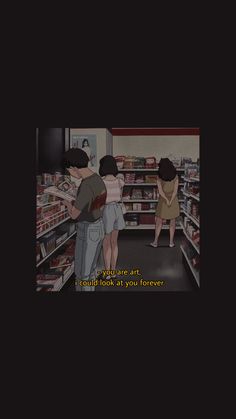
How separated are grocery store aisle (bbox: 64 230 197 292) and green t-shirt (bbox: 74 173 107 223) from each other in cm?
43

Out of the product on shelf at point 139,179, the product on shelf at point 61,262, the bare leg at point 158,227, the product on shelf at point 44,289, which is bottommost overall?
the product on shelf at point 44,289

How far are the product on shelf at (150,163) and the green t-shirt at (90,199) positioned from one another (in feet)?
3.92

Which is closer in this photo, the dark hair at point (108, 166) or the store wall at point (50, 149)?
the store wall at point (50, 149)

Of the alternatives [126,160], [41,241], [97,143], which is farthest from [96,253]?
[126,160]

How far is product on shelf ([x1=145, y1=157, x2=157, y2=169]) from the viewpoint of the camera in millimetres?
4714

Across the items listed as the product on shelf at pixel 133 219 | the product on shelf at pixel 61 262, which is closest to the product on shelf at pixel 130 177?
the product on shelf at pixel 133 219

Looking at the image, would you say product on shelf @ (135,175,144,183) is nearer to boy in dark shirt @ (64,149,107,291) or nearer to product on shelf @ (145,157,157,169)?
product on shelf @ (145,157,157,169)

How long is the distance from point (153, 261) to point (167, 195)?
675 mm

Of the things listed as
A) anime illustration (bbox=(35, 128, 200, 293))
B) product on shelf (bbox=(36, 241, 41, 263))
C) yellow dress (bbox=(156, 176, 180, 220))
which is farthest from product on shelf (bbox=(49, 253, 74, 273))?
yellow dress (bbox=(156, 176, 180, 220))

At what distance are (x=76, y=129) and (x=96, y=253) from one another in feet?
3.59

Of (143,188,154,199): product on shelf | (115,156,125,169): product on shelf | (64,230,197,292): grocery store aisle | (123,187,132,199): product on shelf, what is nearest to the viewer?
(64,230,197,292): grocery store aisle

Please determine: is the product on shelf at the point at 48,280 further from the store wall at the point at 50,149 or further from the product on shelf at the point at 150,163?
the product on shelf at the point at 150,163

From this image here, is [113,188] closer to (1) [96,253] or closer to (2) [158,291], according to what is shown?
(1) [96,253]

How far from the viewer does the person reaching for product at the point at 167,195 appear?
4152 mm
